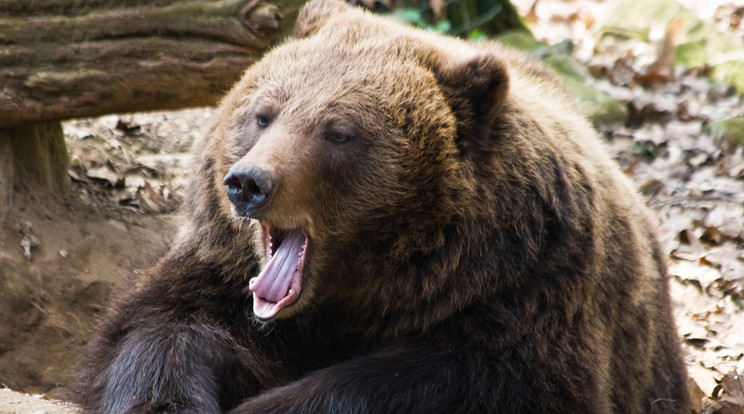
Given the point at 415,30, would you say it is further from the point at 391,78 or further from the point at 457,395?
the point at 457,395

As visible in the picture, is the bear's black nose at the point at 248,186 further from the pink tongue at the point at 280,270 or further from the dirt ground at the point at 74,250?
the dirt ground at the point at 74,250

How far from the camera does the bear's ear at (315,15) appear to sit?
193 inches

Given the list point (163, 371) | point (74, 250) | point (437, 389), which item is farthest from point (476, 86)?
point (74, 250)

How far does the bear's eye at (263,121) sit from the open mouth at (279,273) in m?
0.48

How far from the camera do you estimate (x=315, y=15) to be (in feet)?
16.3

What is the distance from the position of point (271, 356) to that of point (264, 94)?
1.38 m

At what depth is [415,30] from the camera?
16.3 ft

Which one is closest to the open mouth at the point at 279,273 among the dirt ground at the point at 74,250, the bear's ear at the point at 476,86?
the bear's ear at the point at 476,86

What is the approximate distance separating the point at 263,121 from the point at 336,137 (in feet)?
1.30

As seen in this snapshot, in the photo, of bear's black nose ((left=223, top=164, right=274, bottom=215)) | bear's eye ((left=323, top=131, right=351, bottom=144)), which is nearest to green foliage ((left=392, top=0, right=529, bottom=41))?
bear's eye ((left=323, top=131, right=351, bottom=144))

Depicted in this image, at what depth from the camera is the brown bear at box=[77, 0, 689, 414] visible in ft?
13.8

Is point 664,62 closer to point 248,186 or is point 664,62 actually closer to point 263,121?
point 263,121

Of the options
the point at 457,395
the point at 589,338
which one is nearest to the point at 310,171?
the point at 457,395

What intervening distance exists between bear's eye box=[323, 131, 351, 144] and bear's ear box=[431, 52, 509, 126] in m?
0.58
